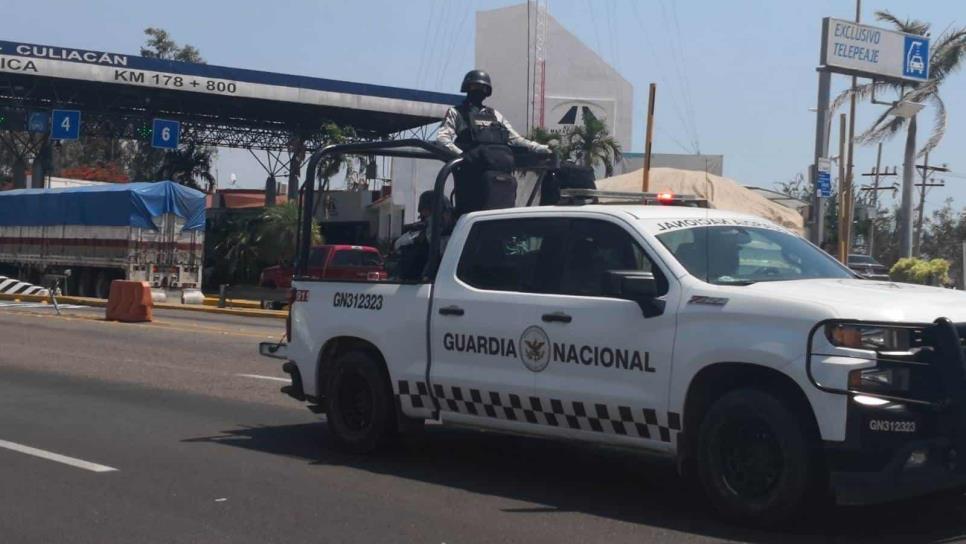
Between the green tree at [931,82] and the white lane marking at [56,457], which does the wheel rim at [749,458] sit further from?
the green tree at [931,82]

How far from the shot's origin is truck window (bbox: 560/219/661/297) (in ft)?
24.6

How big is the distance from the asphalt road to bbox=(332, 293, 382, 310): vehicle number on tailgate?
3.73 ft

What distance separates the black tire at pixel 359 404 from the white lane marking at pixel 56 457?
1654 mm

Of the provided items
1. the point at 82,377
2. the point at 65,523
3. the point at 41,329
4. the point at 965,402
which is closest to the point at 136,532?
the point at 65,523

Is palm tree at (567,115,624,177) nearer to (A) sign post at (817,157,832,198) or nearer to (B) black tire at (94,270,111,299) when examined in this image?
(B) black tire at (94,270,111,299)

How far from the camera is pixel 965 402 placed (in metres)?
6.23

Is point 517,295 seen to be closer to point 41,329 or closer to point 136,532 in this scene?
point 136,532

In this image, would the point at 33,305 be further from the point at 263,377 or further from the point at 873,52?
the point at 873,52

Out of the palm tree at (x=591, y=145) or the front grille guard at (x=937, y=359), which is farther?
the palm tree at (x=591, y=145)

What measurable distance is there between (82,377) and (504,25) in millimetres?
47255

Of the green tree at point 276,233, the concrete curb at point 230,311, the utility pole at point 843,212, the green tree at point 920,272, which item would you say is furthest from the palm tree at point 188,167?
the green tree at point 920,272

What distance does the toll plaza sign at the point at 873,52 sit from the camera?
2944cm

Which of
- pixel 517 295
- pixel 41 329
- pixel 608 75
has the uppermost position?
pixel 608 75

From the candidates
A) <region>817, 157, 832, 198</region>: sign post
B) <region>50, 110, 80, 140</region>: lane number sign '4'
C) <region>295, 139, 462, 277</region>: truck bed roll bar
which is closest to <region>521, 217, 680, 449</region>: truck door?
<region>295, 139, 462, 277</region>: truck bed roll bar
